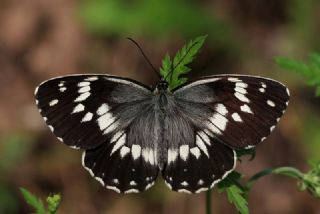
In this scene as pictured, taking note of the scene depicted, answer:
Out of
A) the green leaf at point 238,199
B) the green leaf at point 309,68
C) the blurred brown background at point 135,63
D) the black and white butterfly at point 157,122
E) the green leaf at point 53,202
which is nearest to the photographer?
the green leaf at point 238,199

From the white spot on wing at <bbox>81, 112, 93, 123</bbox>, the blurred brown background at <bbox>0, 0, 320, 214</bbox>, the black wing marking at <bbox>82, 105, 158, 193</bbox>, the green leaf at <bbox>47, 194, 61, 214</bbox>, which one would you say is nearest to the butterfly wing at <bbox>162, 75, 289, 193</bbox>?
the black wing marking at <bbox>82, 105, 158, 193</bbox>

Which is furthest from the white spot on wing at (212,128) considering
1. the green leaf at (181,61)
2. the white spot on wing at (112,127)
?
the white spot on wing at (112,127)

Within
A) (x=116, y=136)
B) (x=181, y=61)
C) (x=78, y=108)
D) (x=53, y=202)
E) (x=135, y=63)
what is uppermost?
(x=181, y=61)

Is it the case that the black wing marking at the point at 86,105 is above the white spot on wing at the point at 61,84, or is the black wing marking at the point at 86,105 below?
below

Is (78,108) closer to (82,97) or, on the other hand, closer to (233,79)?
(82,97)

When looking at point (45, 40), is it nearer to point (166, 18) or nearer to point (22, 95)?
point (22, 95)

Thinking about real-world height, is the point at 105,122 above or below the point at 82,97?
below

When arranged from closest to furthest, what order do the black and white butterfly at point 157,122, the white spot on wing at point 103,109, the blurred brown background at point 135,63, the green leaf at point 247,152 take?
the green leaf at point 247,152, the black and white butterfly at point 157,122, the white spot on wing at point 103,109, the blurred brown background at point 135,63

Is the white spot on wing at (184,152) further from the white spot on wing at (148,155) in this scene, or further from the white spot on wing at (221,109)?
the white spot on wing at (221,109)

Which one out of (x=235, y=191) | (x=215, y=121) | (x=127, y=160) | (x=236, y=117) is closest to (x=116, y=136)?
(x=127, y=160)
